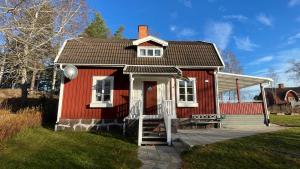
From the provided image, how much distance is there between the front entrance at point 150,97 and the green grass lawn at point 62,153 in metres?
4.24

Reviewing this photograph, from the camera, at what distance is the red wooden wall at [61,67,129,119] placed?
1249 centimetres

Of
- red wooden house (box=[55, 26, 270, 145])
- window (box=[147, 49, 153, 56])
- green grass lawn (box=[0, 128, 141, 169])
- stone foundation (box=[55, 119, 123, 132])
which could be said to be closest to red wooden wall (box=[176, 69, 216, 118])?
red wooden house (box=[55, 26, 270, 145])

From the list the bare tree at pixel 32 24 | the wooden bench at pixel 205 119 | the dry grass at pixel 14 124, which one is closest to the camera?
the bare tree at pixel 32 24

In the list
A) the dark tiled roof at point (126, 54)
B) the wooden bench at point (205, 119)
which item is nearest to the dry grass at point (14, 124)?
the dark tiled roof at point (126, 54)

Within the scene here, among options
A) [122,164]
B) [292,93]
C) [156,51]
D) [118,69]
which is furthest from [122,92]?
[292,93]

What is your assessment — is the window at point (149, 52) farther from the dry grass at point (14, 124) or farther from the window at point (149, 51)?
the dry grass at point (14, 124)

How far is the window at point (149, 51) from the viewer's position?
46.7 ft

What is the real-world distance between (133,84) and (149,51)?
255cm

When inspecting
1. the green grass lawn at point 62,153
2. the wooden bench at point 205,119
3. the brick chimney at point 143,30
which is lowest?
Result: the green grass lawn at point 62,153

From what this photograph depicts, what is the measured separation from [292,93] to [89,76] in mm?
48517

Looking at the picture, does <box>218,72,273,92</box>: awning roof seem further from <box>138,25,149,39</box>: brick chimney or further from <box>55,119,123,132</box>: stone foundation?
<box>55,119,123,132</box>: stone foundation

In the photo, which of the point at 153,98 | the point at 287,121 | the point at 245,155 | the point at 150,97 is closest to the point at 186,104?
the point at 153,98

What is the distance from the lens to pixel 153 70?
12172mm

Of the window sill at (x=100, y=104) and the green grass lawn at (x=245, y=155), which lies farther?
the window sill at (x=100, y=104)
